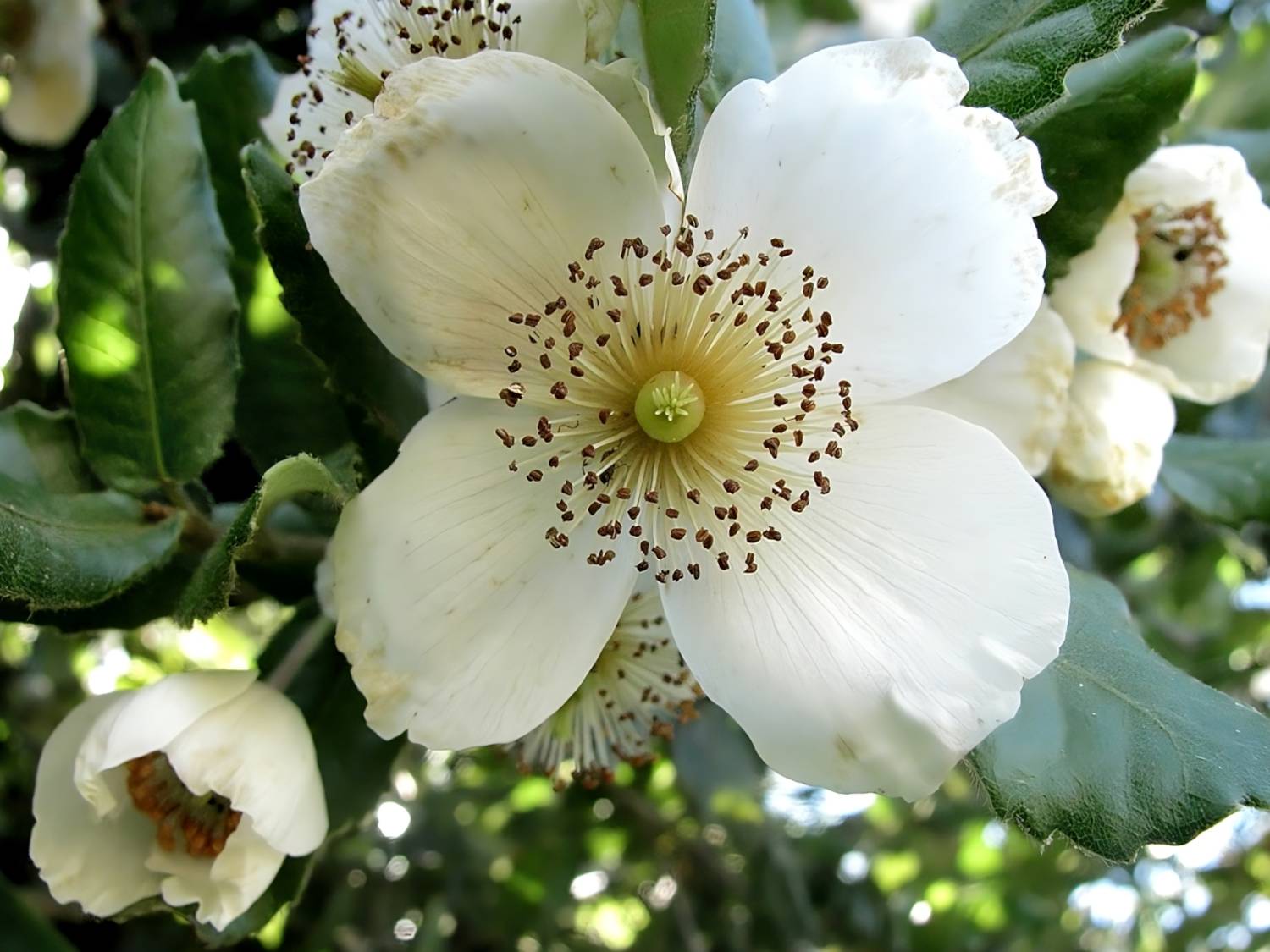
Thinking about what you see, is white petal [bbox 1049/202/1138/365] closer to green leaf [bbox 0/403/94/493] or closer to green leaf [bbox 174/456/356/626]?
green leaf [bbox 174/456/356/626]

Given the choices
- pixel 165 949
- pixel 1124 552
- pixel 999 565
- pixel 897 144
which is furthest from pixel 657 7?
pixel 1124 552

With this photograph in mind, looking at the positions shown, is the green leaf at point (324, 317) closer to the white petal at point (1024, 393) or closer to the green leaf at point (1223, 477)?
the white petal at point (1024, 393)

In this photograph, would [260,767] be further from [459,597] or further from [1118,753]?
[1118,753]

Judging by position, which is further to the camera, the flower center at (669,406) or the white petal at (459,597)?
the flower center at (669,406)

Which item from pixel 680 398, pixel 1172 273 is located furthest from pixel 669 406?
pixel 1172 273

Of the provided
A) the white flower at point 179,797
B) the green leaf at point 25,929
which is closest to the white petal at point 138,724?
the white flower at point 179,797

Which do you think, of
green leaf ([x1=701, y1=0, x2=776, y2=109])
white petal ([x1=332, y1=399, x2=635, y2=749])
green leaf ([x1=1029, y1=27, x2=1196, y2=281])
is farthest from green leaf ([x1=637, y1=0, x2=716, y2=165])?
green leaf ([x1=1029, y1=27, x2=1196, y2=281])
